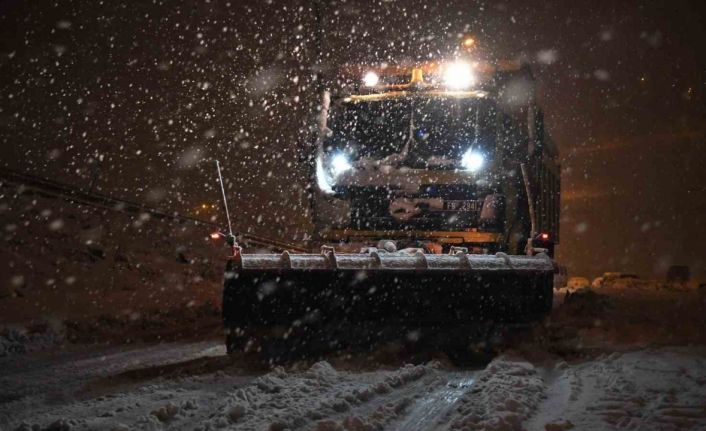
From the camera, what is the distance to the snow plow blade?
14.1 ft

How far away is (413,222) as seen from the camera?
6.36 metres

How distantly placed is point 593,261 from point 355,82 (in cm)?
2606

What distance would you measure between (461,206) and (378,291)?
6.97 feet

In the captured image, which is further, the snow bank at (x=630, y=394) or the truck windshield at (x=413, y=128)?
the truck windshield at (x=413, y=128)

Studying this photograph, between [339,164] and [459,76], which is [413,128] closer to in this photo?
[459,76]

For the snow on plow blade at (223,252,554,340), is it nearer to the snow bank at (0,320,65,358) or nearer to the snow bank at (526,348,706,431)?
the snow bank at (526,348,706,431)

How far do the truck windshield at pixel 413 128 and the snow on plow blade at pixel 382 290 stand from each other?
6.77 ft

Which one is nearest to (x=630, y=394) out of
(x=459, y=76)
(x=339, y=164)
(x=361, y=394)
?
(x=361, y=394)

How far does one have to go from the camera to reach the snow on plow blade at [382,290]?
4.31 metres

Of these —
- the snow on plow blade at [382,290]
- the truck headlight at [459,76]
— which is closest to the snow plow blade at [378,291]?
the snow on plow blade at [382,290]

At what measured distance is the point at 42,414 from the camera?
2828 mm

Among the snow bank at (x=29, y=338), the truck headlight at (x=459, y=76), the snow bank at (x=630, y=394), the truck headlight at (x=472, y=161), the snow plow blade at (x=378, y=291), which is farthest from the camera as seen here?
the truck headlight at (x=459, y=76)

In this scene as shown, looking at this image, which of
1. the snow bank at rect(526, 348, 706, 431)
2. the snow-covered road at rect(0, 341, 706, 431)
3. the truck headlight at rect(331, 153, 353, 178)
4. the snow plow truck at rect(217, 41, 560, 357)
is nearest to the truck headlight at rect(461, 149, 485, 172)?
the snow plow truck at rect(217, 41, 560, 357)

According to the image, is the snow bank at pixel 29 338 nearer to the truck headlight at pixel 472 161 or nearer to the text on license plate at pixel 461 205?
the text on license plate at pixel 461 205
